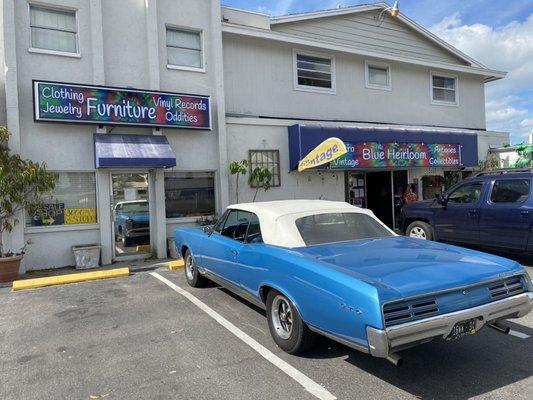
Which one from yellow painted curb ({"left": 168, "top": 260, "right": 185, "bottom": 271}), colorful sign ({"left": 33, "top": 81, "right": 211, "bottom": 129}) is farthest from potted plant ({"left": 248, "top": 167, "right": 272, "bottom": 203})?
yellow painted curb ({"left": 168, "top": 260, "right": 185, "bottom": 271})

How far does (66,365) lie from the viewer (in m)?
4.25

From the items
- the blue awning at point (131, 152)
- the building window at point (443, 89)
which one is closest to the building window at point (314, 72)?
the building window at point (443, 89)

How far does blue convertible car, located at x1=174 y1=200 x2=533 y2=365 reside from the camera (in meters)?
3.26

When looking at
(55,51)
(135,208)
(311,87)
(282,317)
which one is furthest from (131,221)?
(282,317)

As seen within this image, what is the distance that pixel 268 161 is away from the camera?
462 inches

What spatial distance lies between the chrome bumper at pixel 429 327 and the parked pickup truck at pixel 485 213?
4526 mm

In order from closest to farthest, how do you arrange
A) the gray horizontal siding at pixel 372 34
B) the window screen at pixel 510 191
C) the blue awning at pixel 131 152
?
1. the window screen at pixel 510 191
2. the blue awning at pixel 131 152
3. the gray horizontal siding at pixel 372 34

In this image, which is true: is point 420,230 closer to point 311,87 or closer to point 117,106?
point 311,87

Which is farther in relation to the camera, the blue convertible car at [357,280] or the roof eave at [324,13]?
the roof eave at [324,13]

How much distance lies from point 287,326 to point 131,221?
690cm

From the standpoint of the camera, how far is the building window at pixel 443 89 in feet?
52.1

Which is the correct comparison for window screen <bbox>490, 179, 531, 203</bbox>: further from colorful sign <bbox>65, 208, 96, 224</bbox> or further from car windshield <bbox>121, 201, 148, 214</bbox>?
colorful sign <bbox>65, 208, 96, 224</bbox>

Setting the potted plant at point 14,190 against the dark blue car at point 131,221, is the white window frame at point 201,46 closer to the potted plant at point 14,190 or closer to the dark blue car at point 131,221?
the dark blue car at point 131,221

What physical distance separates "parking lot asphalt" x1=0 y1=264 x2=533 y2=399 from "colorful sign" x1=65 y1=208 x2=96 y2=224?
12.6 feet
